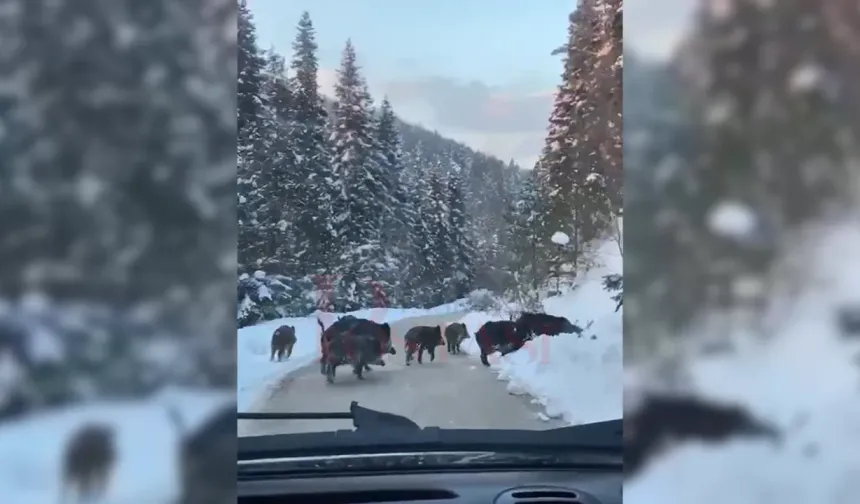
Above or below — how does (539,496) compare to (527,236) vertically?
below

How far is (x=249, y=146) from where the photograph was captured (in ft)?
8.05

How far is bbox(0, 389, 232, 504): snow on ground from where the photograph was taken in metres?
2.31

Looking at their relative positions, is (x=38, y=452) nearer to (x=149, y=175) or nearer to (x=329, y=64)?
(x=149, y=175)

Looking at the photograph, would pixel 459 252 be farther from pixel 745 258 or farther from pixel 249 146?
pixel 745 258

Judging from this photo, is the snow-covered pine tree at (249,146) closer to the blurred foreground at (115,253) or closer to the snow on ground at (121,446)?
the blurred foreground at (115,253)

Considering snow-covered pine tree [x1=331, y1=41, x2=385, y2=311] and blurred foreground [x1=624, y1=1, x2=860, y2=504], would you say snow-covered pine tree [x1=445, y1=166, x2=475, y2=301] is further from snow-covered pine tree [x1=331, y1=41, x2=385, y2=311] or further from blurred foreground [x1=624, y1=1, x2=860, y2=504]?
blurred foreground [x1=624, y1=1, x2=860, y2=504]

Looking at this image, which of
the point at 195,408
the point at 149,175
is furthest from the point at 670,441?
the point at 149,175

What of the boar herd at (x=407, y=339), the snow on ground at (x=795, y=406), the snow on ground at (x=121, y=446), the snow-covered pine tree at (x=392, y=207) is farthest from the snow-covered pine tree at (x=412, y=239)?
the snow on ground at (x=795, y=406)

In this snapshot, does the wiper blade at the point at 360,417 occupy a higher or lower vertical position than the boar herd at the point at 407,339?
lower

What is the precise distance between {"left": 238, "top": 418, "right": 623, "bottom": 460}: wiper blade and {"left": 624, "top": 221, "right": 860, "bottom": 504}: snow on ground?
0.19 meters

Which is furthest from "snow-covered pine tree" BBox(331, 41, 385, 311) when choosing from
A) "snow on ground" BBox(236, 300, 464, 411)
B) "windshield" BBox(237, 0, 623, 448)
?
"snow on ground" BBox(236, 300, 464, 411)

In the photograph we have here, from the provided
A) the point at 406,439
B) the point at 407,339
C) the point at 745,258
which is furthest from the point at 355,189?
the point at 745,258

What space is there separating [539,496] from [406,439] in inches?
18.9

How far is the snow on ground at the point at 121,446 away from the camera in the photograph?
2.31 meters
